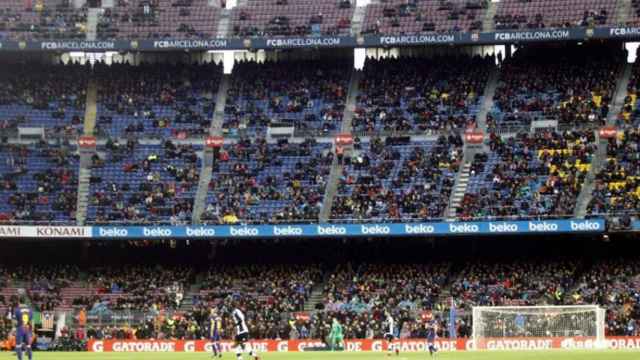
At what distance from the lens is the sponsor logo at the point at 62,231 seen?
6450 cm

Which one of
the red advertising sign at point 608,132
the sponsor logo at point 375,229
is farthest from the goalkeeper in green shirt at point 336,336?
the red advertising sign at point 608,132

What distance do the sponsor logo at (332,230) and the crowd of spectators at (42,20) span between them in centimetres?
1964

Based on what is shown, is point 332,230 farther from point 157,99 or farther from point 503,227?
point 157,99

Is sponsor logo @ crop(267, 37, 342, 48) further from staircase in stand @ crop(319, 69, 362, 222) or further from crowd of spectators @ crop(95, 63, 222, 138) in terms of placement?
crowd of spectators @ crop(95, 63, 222, 138)

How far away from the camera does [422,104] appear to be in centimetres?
7100

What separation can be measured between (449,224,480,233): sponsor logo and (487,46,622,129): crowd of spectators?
844cm

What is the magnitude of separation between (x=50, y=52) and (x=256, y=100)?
1205 centimetres

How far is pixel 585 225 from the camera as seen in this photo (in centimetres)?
6078

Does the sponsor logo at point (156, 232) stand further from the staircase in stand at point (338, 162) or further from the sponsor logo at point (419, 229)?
the sponsor logo at point (419, 229)

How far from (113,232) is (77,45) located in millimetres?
12581

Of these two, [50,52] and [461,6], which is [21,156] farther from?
[461,6]

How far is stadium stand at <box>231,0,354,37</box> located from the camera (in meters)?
73.2

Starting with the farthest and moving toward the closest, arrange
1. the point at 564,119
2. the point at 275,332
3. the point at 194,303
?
1. the point at 564,119
2. the point at 194,303
3. the point at 275,332

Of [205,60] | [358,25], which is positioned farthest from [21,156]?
[358,25]
